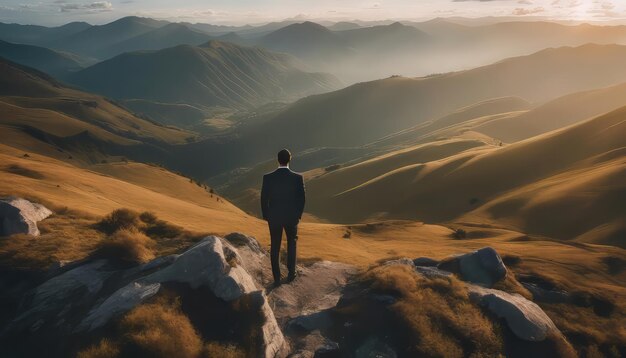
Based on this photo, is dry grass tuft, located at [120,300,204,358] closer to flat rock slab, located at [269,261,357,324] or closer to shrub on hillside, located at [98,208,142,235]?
flat rock slab, located at [269,261,357,324]

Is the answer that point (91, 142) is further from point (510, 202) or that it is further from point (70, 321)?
point (70, 321)

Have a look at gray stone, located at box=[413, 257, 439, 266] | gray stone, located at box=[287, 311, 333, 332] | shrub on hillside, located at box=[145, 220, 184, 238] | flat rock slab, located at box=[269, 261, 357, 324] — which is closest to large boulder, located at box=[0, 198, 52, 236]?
shrub on hillside, located at box=[145, 220, 184, 238]

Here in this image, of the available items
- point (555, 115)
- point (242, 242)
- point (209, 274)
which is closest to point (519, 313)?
point (209, 274)

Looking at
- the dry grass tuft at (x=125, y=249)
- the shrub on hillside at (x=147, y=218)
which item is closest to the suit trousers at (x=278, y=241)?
the dry grass tuft at (x=125, y=249)

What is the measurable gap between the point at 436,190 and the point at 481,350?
56822 millimetres

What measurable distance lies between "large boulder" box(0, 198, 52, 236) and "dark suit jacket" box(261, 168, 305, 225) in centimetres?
836

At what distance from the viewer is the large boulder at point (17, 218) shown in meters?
13.6

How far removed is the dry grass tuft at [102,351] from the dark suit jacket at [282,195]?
5.23 meters

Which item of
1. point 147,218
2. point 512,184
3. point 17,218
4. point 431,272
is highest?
point 17,218

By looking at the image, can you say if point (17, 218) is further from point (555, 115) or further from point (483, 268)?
point (555, 115)

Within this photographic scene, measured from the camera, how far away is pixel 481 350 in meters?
10.2

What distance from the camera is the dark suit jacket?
40.1 ft

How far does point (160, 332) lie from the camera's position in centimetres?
862

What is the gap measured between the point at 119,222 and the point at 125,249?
353cm
